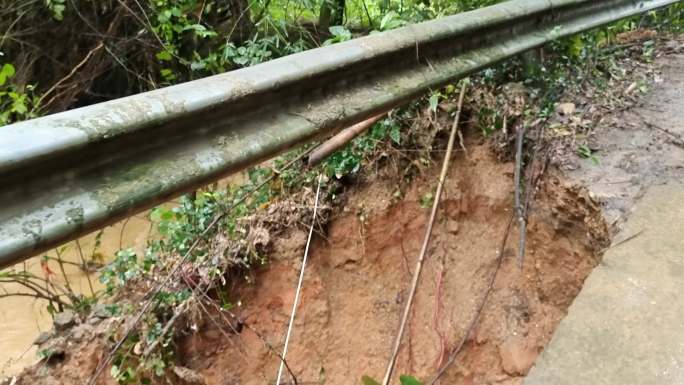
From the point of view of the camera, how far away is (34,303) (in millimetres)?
5223

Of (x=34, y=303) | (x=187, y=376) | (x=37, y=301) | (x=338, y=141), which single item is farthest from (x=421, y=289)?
(x=37, y=301)

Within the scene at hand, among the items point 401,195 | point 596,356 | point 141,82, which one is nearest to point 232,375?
Answer: point 401,195

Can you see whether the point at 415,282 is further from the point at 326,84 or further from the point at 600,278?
the point at 326,84

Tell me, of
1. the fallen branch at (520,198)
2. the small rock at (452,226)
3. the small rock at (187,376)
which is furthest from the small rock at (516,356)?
the small rock at (187,376)

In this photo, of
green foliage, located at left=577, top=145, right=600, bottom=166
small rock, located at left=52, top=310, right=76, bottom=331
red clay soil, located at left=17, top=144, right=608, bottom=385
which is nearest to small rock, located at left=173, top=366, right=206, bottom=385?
red clay soil, located at left=17, top=144, right=608, bottom=385

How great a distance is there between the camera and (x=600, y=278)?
6.33ft

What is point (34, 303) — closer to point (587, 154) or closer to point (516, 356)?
point (516, 356)

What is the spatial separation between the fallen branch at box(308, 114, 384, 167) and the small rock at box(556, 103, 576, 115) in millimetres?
865

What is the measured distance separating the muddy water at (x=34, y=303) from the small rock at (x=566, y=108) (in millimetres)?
3330

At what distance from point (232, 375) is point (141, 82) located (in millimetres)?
3715

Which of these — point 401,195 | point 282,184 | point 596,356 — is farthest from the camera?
point 282,184

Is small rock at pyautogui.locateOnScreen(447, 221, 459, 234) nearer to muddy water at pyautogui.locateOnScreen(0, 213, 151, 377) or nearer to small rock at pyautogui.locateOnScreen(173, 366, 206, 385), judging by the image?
small rock at pyautogui.locateOnScreen(173, 366, 206, 385)

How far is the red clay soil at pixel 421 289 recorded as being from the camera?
2.71 metres

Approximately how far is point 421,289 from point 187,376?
130 centimetres
